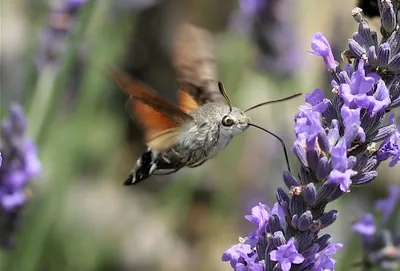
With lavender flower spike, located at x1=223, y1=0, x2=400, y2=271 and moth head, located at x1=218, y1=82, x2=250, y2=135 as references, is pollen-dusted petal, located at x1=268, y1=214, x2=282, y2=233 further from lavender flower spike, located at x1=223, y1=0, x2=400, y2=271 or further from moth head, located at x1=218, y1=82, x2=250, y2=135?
moth head, located at x1=218, y1=82, x2=250, y2=135

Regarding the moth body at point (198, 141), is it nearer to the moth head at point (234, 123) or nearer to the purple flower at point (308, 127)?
the moth head at point (234, 123)

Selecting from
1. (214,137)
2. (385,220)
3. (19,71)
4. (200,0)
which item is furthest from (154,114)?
(200,0)

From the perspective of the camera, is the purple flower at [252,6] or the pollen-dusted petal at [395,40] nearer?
the pollen-dusted petal at [395,40]

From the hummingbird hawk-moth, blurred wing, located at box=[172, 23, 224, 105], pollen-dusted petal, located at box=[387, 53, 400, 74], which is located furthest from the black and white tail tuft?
pollen-dusted petal, located at box=[387, 53, 400, 74]

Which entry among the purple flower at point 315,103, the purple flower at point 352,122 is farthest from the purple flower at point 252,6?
the purple flower at point 352,122

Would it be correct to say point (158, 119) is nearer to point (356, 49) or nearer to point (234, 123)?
point (234, 123)
